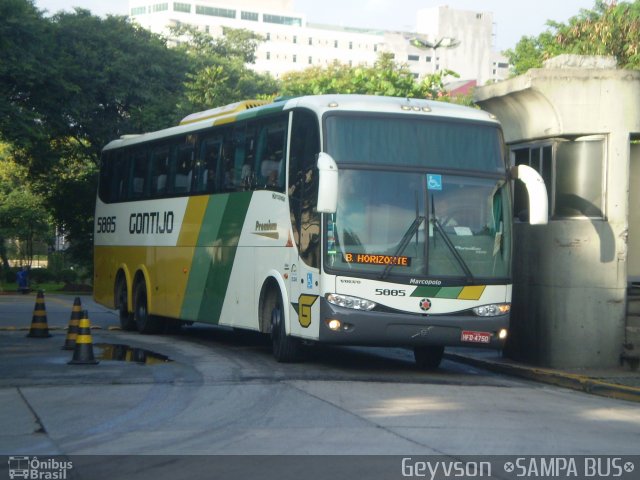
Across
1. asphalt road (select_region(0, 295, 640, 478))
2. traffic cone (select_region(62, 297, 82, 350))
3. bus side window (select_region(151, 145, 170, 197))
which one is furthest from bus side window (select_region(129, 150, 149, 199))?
asphalt road (select_region(0, 295, 640, 478))

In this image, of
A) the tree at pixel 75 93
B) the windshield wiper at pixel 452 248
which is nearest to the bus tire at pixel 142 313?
the windshield wiper at pixel 452 248

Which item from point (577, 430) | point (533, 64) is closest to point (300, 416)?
point (577, 430)

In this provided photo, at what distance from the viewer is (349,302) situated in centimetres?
1410

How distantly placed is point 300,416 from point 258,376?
3.28 m

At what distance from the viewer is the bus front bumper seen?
1408cm

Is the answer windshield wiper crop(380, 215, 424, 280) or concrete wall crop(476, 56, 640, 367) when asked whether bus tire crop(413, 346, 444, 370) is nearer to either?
concrete wall crop(476, 56, 640, 367)

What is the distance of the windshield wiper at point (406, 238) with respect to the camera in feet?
46.3

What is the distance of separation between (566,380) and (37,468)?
27.8 ft

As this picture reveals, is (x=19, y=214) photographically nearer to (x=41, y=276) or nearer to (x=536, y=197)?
(x=41, y=276)

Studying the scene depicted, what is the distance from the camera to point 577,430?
10.4 meters

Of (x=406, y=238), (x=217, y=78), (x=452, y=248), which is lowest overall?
(x=452, y=248)

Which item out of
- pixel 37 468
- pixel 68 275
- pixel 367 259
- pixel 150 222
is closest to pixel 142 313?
pixel 150 222

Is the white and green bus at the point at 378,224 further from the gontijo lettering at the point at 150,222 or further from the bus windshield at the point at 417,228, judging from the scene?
the gontijo lettering at the point at 150,222

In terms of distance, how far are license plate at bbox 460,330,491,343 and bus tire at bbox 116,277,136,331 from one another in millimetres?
9922
